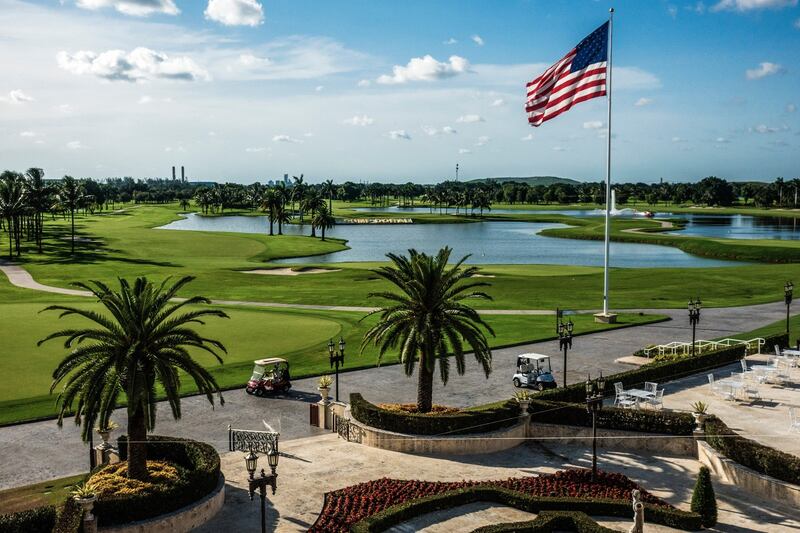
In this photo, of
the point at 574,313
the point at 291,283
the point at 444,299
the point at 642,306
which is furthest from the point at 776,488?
the point at 291,283

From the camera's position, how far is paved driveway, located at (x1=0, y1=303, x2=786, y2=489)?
27.5 m

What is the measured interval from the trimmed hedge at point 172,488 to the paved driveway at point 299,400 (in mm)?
4076

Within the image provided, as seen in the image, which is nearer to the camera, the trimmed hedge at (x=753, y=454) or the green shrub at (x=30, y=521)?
the green shrub at (x=30, y=521)

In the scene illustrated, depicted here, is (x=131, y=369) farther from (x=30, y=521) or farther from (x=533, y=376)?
(x=533, y=376)

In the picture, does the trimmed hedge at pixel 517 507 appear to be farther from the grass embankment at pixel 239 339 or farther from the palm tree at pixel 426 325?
the grass embankment at pixel 239 339

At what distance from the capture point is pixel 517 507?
2277 centimetres

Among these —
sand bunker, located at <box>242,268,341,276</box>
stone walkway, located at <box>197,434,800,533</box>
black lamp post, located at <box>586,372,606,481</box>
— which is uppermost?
black lamp post, located at <box>586,372,606,481</box>

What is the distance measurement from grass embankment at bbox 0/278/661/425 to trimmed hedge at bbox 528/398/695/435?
1233 centimetres

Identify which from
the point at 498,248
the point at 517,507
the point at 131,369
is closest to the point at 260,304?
the point at 131,369

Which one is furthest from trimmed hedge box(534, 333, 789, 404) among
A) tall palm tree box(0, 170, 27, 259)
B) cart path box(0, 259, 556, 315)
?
tall palm tree box(0, 170, 27, 259)

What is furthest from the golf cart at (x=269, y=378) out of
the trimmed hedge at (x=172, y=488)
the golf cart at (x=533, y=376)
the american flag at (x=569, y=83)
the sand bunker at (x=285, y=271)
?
the sand bunker at (x=285, y=271)

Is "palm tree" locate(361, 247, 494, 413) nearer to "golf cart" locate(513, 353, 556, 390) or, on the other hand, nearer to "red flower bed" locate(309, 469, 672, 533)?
"red flower bed" locate(309, 469, 672, 533)

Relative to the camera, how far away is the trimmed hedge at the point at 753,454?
23062 millimetres

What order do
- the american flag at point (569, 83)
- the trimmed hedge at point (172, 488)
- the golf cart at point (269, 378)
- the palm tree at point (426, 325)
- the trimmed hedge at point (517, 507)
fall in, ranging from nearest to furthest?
the trimmed hedge at point (172, 488)
the trimmed hedge at point (517, 507)
the palm tree at point (426, 325)
the golf cart at point (269, 378)
the american flag at point (569, 83)
